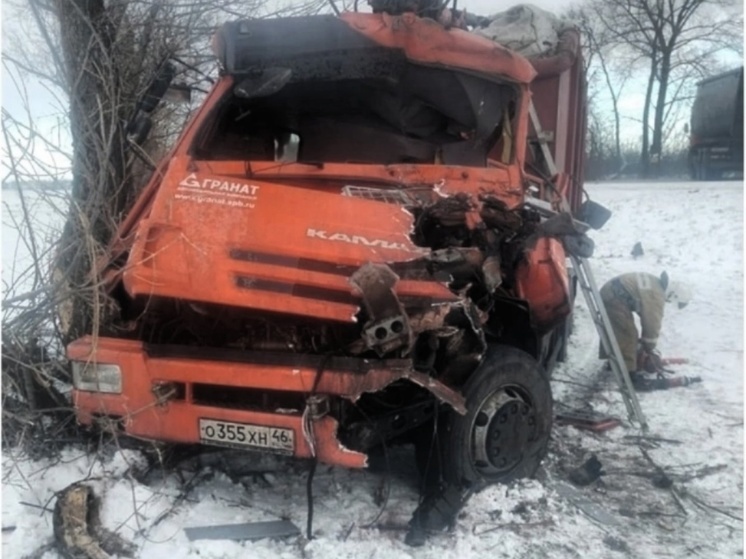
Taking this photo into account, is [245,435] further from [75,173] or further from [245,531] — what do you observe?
[75,173]

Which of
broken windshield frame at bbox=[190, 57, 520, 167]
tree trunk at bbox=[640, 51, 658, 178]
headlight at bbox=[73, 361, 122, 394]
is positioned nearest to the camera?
headlight at bbox=[73, 361, 122, 394]

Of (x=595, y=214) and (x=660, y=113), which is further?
(x=660, y=113)

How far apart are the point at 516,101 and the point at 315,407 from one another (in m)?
2.38

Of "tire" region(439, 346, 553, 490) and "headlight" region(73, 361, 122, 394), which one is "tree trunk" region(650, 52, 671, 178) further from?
"headlight" region(73, 361, 122, 394)

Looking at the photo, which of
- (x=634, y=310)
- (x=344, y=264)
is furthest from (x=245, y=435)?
(x=634, y=310)

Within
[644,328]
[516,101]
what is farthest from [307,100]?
[644,328]

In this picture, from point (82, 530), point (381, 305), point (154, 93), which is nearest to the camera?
point (381, 305)

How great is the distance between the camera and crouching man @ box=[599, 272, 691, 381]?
7.08m

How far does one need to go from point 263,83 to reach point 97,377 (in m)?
1.86

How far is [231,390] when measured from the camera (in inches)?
141

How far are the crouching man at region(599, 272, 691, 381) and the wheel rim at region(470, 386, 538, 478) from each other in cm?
314

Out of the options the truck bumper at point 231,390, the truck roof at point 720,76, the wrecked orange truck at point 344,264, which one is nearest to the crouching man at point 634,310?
the wrecked orange truck at point 344,264

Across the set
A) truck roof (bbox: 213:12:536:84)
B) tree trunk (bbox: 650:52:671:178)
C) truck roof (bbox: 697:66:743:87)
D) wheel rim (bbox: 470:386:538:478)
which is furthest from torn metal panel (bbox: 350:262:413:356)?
truck roof (bbox: 697:66:743:87)

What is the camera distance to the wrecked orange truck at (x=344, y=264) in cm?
333
